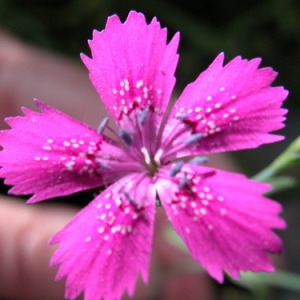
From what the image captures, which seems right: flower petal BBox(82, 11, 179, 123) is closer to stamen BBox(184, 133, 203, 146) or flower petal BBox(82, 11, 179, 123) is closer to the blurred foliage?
stamen BBox(184, 133, 203, 146)

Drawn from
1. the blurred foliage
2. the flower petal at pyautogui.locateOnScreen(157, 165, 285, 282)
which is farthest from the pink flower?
the blurred foliage

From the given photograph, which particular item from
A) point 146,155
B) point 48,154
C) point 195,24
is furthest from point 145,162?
point 195,24

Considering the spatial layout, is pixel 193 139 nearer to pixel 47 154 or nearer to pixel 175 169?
pixel 175 169

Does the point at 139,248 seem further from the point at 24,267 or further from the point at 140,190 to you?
the point at 24,267

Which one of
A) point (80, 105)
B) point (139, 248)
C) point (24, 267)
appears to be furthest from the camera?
point (80, 105)

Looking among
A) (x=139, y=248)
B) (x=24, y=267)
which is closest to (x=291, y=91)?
(x=24, y=267)

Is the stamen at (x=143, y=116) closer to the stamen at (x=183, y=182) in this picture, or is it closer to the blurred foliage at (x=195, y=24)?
the stamen at (x=183, y=182)

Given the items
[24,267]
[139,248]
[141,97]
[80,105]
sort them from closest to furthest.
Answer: [139,248] → [141,97] → [24,267] → [80,105]

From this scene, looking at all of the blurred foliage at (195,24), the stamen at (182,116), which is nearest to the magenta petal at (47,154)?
the stamen at (182,116)
